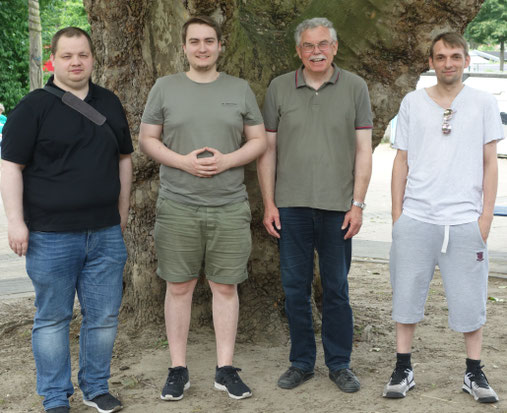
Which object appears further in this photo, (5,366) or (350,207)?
(5,366)

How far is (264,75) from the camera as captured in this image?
5.55 m

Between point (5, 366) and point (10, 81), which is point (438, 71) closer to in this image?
point (5, 366)

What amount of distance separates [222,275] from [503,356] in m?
2.29

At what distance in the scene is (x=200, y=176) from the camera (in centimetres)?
444

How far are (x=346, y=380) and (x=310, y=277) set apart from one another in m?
0.66

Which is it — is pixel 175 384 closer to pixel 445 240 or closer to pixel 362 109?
pixel 445 240

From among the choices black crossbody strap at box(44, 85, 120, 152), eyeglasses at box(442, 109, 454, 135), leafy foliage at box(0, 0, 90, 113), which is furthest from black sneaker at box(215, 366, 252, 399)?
leafy foliage at box(0, 0, 90, 113)

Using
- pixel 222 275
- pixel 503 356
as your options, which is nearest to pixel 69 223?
pixel 222 275

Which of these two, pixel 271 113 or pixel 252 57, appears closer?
pixel 271 113

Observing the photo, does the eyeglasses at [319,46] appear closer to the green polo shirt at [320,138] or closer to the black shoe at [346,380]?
the green polo shirt at [320,138]

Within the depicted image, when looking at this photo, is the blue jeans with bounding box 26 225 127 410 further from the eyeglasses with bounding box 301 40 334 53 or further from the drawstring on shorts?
the drawstring on shorts

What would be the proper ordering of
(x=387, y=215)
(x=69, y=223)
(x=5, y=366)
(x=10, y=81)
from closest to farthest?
1. (x=69, y=223)
2. (x=5, y=366)
3. (x=387, y=215)
4. (x=10, y=81)

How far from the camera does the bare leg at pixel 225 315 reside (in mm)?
4676

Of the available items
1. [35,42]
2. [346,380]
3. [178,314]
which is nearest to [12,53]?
[35,42]
